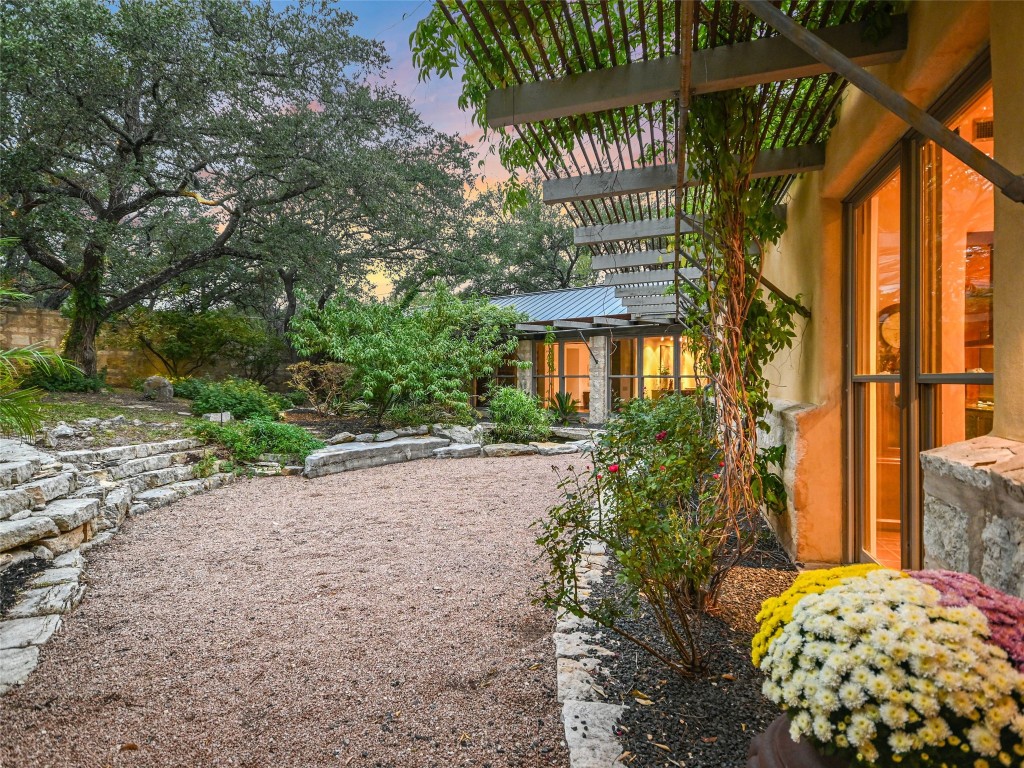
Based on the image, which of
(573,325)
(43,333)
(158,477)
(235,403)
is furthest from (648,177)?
(43,333)

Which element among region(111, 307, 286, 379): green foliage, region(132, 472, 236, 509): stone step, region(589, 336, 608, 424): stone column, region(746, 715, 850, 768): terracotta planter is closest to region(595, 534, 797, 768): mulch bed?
region(746, 715, 850, 768): terracotta planter

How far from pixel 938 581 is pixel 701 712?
944mm

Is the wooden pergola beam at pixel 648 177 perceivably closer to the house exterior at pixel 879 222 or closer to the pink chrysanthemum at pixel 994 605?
the house exterior at pixel 879 222

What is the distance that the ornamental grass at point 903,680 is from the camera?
2.78 feet

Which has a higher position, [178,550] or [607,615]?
[607,615]

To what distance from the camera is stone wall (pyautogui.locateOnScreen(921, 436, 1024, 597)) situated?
108cm

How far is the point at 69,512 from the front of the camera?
3602mm

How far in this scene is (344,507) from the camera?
195 inches

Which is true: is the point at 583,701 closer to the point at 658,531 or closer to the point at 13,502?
the point at 658,531

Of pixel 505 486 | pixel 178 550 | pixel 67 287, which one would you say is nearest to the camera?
pixel 178 550

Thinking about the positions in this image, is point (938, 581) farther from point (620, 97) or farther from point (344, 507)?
point (344, 507)

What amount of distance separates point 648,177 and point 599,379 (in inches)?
345

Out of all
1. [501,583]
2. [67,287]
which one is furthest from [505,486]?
[67,287]

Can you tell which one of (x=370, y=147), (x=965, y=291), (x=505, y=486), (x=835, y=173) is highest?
(x=370, y=147)
